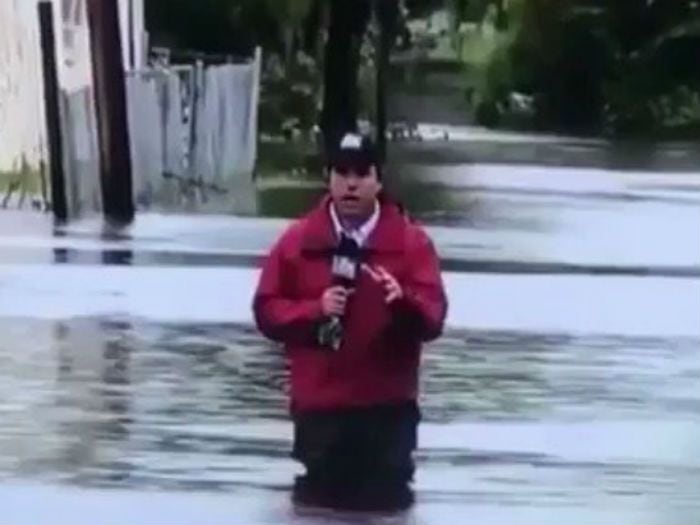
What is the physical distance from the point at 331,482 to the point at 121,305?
7146 millimetres

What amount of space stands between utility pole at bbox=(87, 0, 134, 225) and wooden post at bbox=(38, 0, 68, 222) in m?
0.35

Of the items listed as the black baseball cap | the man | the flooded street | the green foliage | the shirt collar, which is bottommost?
the flooded street

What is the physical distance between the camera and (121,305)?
18.3 metres

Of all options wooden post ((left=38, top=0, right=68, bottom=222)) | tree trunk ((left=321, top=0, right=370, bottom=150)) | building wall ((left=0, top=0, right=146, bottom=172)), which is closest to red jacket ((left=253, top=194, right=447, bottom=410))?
tree trunk ((left=321, top=0, right=370, bottom=150))

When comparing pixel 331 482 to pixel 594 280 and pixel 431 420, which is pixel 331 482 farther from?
pixel 594 280

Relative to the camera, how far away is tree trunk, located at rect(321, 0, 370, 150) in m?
22.1

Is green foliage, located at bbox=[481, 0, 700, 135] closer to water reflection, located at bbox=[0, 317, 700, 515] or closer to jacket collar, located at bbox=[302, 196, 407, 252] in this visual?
water reflection, located at bbox=[0, 317, 700, 515]

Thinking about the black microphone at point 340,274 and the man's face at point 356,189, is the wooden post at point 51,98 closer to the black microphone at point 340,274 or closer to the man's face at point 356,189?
the man's face at point 356,189

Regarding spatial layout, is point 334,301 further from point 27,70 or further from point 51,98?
point 27,70

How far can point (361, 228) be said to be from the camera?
10.8m

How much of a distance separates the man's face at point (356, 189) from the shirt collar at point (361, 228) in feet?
0.08

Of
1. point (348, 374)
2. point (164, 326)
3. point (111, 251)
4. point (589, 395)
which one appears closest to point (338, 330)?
point (348, 374)

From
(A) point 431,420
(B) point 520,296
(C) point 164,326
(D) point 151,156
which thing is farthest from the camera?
(D) point 151,156

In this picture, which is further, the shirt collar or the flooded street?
the flooded street
